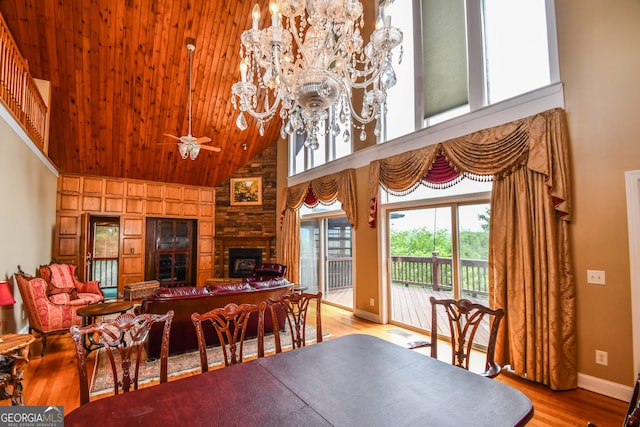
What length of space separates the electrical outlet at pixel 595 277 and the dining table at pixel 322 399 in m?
2.15

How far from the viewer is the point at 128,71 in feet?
17.2

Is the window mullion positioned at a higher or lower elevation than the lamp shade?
higher

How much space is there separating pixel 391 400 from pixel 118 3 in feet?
19.5

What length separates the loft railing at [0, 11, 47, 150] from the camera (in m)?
3.46

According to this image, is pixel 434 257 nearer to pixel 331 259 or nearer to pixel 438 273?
pixel 438 273

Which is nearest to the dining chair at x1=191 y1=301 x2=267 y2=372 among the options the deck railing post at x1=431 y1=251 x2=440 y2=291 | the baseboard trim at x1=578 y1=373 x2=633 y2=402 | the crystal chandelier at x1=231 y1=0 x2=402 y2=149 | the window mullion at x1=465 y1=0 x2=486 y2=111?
the crystal chandelier at x1=231 y1=0 x2=402 y2=149

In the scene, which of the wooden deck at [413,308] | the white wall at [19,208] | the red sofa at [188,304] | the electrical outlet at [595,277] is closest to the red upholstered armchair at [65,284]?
the white wall at [19,208]

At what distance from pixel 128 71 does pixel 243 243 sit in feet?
15.2

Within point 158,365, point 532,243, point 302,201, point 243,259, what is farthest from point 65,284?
point 532,243

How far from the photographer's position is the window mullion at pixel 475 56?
371 cm

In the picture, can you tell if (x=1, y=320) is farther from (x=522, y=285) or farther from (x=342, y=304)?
(x=522, y=285)

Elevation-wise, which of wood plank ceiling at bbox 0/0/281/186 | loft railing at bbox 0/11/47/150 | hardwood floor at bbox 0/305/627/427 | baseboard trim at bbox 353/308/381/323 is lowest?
hardwood floor at bbox 0/305/627/427

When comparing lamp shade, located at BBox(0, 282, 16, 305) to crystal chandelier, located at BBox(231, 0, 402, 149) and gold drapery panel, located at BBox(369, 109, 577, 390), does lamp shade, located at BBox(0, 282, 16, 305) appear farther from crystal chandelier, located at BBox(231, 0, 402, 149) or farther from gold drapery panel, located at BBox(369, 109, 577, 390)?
gold drapery panel, located at BBox(369, 109, 577, 390)
